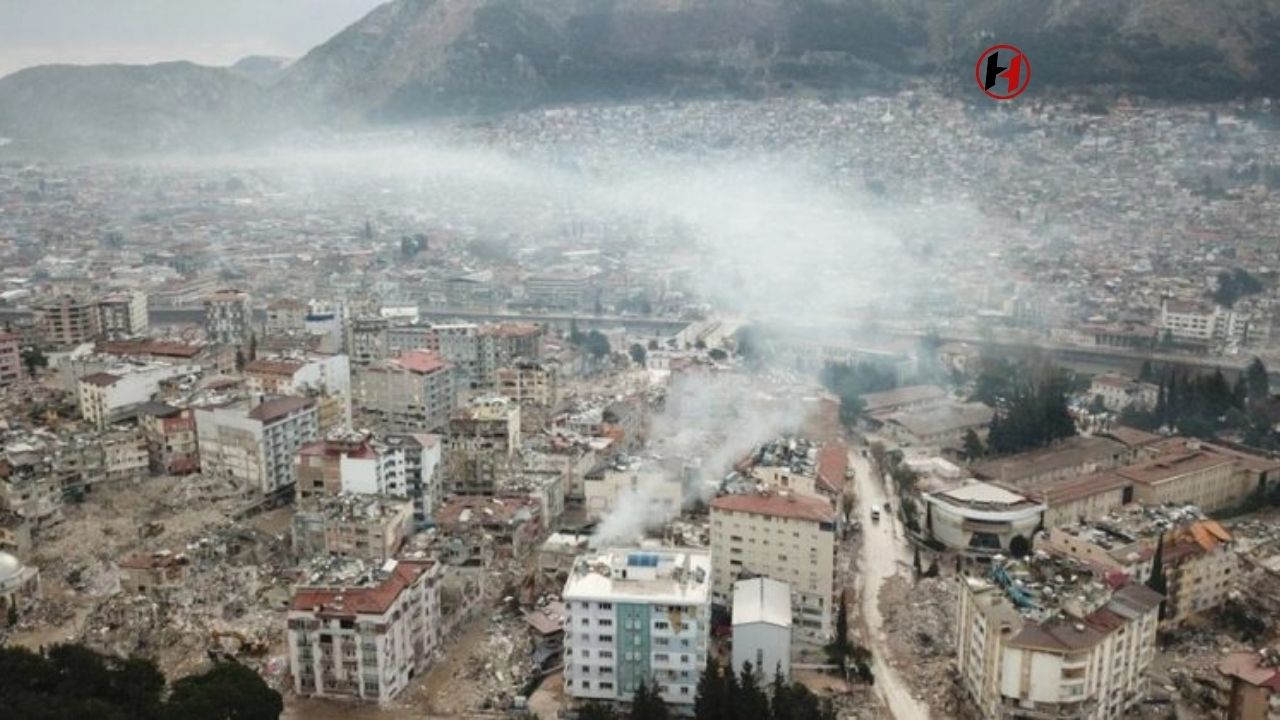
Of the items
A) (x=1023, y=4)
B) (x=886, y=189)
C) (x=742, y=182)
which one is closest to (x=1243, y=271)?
(x=886, y=189)

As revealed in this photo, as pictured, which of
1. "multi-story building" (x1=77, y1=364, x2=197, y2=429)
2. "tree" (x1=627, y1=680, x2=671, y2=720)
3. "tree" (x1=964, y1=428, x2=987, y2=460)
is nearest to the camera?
"tree" (x1=627, y1=680, x2=671, y2=720)

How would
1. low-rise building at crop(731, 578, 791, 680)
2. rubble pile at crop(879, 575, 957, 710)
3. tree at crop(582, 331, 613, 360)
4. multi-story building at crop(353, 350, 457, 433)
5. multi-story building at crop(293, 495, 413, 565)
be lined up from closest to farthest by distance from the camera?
low-rise building at crop(731, 578, 791, 680) < rubble pile at crop(879, 575, 957, 710) < multi-story building at crop(293, 495, 413, 565) < multi-story building at crop(353, 350, 457, 433) < tree at crop(582, 331, 613, 360)

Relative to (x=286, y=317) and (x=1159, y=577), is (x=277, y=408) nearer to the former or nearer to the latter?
(x=286, y=317)

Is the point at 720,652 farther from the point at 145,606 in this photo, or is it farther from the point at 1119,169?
the point at 1119,169

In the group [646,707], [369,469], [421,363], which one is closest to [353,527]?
[369,469]

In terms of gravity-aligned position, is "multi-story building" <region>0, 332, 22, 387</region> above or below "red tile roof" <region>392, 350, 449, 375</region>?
below

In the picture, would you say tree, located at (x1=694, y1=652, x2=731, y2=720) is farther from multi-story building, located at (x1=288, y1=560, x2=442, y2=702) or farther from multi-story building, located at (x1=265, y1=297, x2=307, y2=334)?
multi-story building, located at (x1=265, y1=297, x2=307, y2=334)

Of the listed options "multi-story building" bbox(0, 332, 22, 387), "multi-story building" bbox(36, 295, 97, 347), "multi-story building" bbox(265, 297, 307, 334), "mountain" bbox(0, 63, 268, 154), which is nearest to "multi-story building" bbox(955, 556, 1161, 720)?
"multi-story building" bbox(265, 297, 307, 334)
